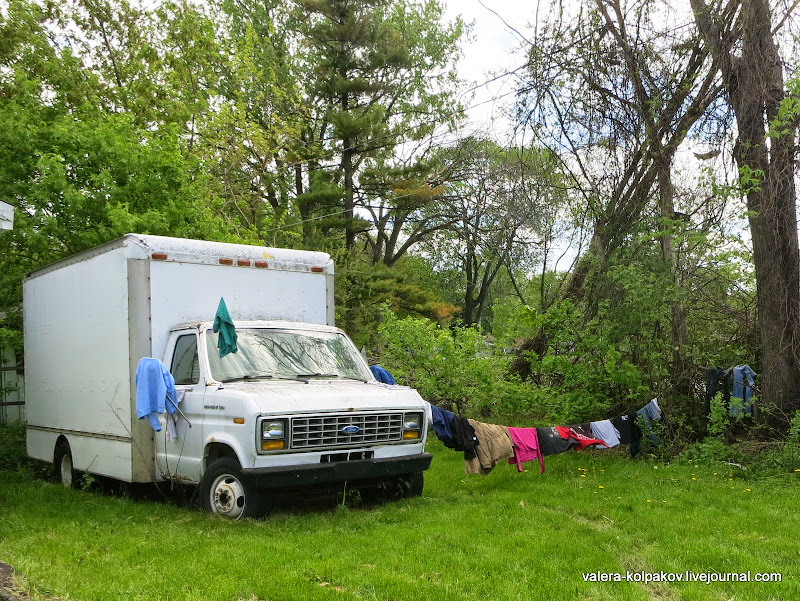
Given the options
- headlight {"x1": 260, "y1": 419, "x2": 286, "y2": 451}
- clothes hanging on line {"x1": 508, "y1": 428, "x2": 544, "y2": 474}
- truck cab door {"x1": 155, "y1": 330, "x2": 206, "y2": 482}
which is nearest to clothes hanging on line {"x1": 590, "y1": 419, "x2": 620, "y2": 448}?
clothes hanging on line {"x1": 508, "y1": 428, "x2": 544, "y2": 474}

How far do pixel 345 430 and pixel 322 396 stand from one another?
0.40 metres

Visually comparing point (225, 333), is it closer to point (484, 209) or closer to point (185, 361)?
point (185, 361)

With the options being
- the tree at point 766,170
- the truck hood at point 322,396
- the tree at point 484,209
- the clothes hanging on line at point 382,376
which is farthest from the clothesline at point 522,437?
the tree at point 484,209

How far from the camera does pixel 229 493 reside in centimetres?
709

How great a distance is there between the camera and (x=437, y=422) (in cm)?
844

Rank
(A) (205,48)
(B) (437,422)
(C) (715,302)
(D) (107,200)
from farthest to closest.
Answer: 1. (A) (205,48)
2. (D) (107,200)
3. (C) (715,302)
4. (B) (437,422)

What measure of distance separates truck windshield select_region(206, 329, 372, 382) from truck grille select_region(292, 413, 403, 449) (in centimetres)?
91

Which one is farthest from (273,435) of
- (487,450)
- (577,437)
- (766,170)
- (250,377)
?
(766,170)

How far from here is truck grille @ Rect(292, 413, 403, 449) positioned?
6.93m

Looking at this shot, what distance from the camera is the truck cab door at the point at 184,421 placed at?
7.47 meters

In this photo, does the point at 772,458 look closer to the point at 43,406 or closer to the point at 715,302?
the point at 715,302

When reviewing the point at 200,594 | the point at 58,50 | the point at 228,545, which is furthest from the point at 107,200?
the point at 200,594

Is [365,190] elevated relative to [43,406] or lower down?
elevated

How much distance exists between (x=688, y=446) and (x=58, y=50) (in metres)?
15.1
